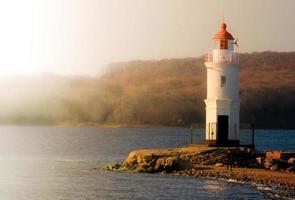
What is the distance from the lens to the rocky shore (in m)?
46.4

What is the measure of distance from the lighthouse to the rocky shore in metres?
1.33

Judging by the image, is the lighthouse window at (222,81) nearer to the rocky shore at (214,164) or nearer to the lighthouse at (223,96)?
the lighthouse at (223,96)

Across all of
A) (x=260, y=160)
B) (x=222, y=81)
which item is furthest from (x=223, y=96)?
(x=260, y=160)

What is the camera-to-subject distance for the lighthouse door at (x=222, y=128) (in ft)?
170

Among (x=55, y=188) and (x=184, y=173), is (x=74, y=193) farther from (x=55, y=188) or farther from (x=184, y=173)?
(x=184, y=173)

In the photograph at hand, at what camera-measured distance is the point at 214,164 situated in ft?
164

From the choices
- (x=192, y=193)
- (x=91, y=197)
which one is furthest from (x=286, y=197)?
(x=91, y=197)

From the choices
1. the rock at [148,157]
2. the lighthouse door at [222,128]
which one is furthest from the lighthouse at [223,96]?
the rock at [148,157]

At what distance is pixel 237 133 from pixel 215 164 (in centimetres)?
379

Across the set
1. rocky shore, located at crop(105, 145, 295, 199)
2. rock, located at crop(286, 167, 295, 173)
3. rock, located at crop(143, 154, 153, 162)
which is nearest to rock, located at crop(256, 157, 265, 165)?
rocky shore, located at crop(105, 145, 295, 199)

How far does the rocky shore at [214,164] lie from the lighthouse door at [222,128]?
123cm

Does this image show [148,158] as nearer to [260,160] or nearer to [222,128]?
[222,128]

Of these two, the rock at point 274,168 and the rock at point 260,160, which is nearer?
the rock at point 274,168

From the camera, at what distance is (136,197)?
39188 millimetres
